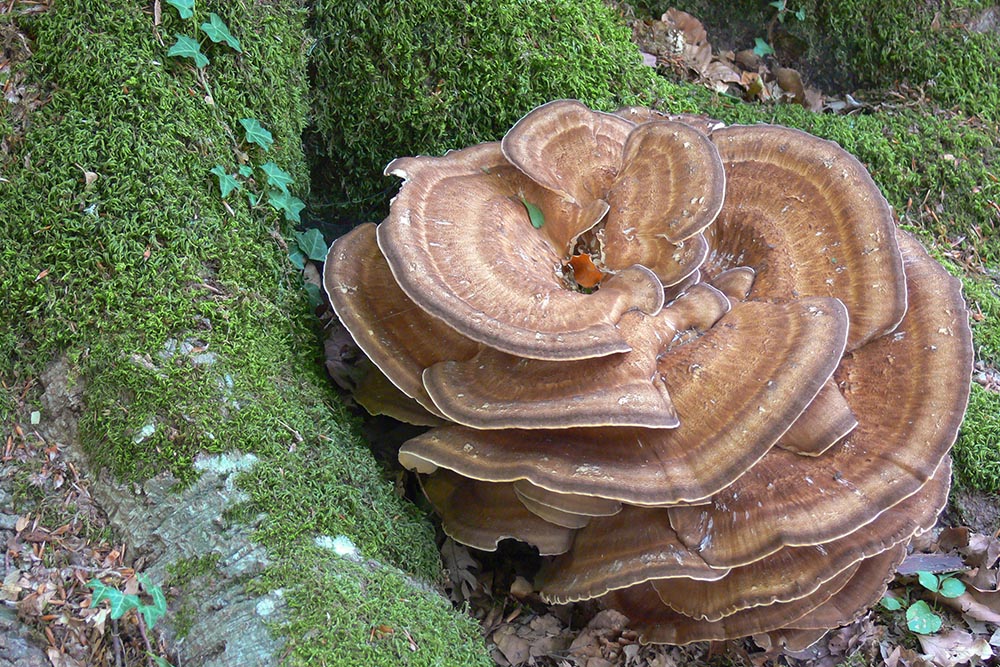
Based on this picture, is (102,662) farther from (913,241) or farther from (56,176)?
(913,241)

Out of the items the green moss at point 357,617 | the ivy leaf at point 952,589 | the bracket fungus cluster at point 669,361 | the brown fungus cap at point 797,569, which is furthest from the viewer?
the ivy leaf at point 952,589

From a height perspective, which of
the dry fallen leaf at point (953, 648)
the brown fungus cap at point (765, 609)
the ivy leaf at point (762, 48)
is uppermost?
the ivy leaf at point (762, 48)

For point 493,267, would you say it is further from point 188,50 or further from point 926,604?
point 926,604

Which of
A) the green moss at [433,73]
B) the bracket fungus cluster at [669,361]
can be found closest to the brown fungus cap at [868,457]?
the bracket fungus cluster at [669,361]

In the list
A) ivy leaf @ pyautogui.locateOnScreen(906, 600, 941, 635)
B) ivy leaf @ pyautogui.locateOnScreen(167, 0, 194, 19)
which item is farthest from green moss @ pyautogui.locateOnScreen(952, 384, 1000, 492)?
ivy leaf @ pyautogui.locateOnScreen(167, 0, 194, 19)

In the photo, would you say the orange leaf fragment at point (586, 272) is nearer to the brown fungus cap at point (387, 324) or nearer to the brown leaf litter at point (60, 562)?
the brown fungus cap at point (387, 324)

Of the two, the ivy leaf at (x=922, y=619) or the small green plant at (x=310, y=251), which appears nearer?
the small green plant at (x=310, y=251)

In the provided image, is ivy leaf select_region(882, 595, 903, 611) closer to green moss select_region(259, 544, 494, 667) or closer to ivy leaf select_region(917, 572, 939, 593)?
ivy leaf select_region(917, 572, 939, 593)
